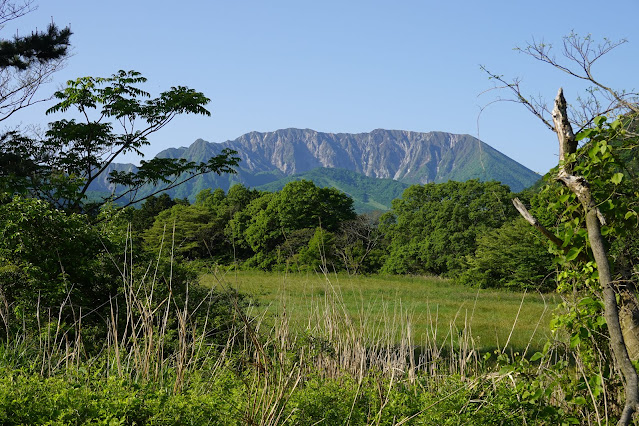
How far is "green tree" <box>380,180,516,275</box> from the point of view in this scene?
107 ft

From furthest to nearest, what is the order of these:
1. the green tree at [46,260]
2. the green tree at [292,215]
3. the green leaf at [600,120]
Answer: the green tree at [292,215] < the green tree at [46,260] < the green leaf at [600,120]

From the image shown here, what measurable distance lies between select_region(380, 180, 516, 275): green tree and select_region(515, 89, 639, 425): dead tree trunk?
28540 mm

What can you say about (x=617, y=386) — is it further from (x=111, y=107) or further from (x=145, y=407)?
(x=111, y=107)

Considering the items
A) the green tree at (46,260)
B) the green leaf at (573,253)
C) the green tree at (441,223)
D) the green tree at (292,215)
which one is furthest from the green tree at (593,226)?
the green tree at (292,215)

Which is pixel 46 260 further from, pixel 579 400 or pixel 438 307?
pixel 438 307

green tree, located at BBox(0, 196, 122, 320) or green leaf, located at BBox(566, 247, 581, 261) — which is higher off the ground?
green leaf, located at BBox(566, 247, 581, 261)

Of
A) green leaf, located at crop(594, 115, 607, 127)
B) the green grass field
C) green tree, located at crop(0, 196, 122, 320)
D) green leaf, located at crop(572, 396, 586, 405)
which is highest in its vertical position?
green leaf, located at crop(594, 115, 607, 127)

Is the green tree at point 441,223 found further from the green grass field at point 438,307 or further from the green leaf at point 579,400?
the green leaf at point 579,400

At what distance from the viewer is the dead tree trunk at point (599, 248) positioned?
7.54 feet

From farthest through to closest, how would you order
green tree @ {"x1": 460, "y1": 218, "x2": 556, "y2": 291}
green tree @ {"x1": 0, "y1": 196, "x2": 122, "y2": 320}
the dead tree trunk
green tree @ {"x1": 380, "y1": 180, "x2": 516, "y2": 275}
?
green tree @ {"x1": 380, "y1": 180, "x2": 516, "y2": 275} < green tree @ {"x1": 460, "y1": 218, "x2": 556, "y2": 291} < green tree @ {"x1": 0, "y1": 196, "x2": 122, "y2": 320} < the dead tree trunk

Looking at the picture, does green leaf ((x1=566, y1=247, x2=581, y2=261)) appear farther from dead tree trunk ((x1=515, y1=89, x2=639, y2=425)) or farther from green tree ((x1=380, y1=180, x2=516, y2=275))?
green tree ((x1=380, y1=180, x2=516, y2=275))

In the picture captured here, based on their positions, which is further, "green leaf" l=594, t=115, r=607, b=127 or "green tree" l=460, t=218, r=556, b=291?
"green tree" l=460, t=218, r=556, b=291

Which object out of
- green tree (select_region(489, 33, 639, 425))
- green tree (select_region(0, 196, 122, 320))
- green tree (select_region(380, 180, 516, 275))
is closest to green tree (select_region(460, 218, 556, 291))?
green tree (select_region(380, 180, 516, 275))

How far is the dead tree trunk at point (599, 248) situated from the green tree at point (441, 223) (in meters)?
28.5
